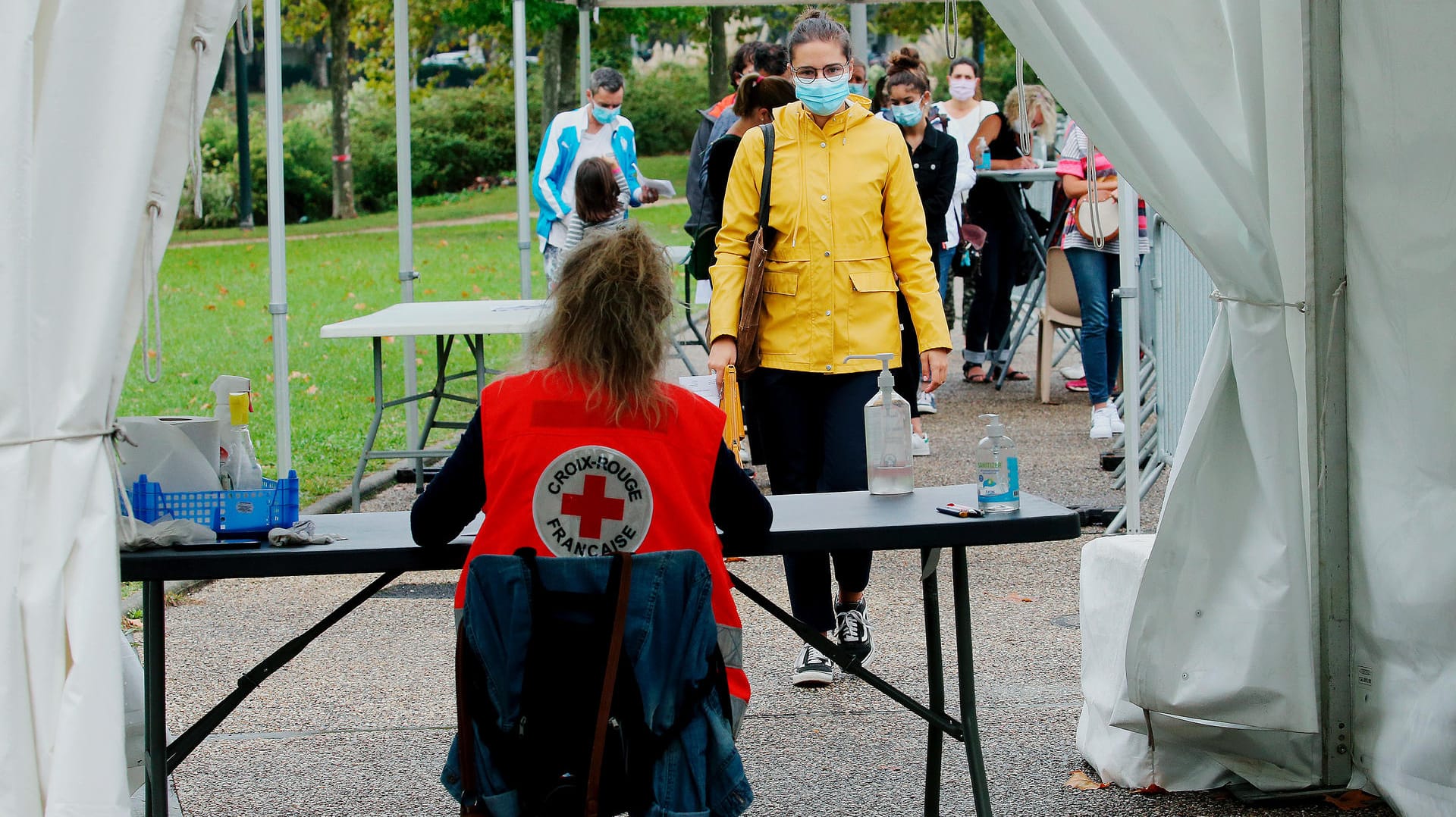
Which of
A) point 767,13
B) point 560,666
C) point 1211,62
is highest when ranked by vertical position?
point 767,13

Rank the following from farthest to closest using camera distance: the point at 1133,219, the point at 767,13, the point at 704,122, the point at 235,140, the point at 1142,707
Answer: the point at 767,13 < the point at 235,140 < the point at 704,122 < the point at 1133,219 < the point at 1142,707

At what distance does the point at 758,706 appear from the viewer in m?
4.68

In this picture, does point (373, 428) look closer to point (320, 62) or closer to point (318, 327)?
point (318, 327)

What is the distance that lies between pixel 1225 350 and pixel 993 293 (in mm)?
6953

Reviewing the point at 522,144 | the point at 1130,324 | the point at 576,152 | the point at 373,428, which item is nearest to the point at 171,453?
the point at 1130,324

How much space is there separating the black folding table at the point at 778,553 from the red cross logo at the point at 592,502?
42 cm

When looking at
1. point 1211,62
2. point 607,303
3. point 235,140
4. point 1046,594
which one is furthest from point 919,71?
point 235,140

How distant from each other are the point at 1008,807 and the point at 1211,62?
1849 mm

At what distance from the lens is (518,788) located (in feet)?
9.29

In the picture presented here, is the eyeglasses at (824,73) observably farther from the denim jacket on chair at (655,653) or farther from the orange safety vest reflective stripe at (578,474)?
the denim jacket on chair at (655,653)

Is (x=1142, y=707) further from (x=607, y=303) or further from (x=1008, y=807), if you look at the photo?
(x=607, y=303)

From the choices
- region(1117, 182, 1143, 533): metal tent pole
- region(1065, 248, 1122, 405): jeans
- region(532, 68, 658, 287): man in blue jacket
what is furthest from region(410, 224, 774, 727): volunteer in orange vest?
region(532, 68, 658, 287): man in blue jacket

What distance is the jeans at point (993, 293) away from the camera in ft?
34.4

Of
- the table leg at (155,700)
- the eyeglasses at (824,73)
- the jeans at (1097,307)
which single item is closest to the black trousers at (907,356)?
the eyeglasses at (824,73)
